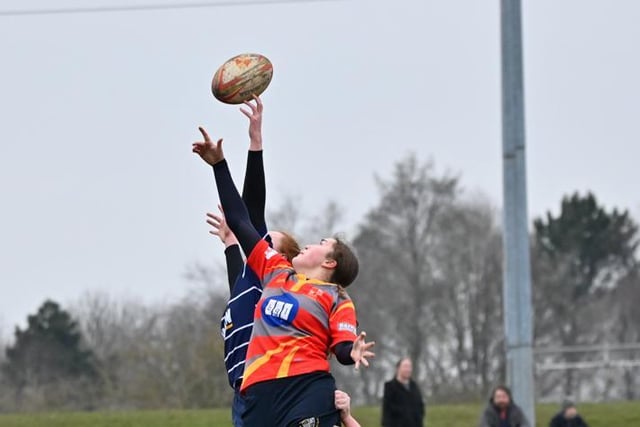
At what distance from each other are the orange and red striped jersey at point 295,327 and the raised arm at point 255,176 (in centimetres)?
67

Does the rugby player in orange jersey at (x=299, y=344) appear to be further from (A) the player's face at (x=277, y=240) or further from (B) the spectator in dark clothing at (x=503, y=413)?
(B) the spectator in dark clothing at (x=503, y=413)

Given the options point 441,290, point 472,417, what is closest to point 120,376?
point 441,290

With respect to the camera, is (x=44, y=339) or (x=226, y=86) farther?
(x=44, y=339)

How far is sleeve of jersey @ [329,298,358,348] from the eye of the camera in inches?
246

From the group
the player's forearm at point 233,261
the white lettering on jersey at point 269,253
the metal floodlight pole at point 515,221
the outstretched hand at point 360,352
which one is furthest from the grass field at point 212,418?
the outstretched hand at point 360,352

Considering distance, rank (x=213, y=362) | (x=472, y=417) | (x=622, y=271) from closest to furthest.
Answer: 1. (x=472, y=417)
2. (x=213, y=362)
3. (x=622, y=271)

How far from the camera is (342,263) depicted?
647 centimetres

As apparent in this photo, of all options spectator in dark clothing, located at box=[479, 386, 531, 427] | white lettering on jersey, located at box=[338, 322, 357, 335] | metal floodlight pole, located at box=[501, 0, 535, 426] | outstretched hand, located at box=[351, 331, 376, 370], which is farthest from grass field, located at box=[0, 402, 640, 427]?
outstretched hand, located at box=[351, 331, 376, 370]

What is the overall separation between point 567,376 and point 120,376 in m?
13.5

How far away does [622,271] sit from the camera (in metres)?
66.4

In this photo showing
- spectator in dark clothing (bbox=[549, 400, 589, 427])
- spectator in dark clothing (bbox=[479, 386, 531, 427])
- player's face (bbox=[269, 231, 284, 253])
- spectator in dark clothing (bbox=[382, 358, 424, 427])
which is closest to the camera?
player's face (bbox=[269, 231, 284, 253])

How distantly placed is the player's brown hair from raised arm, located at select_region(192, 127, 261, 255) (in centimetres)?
37

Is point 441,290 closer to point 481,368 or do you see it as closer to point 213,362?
point 481,368

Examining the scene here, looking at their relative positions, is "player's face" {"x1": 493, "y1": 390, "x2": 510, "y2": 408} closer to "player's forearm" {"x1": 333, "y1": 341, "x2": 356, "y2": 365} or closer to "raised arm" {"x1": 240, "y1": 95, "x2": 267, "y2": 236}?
"raised arm" {"x1": 240, "y1": 95, "x2": 267, "y2": 236}
